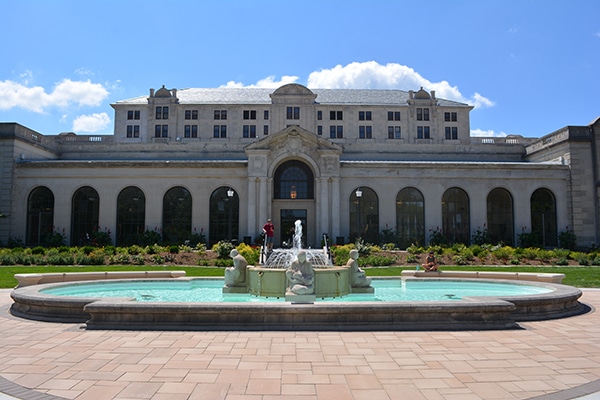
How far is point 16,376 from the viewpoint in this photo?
6.61 m

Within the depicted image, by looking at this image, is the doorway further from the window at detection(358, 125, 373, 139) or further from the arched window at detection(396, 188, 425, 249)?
the window at detection(358, 125, 373, 139)

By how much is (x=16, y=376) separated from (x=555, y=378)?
838cm

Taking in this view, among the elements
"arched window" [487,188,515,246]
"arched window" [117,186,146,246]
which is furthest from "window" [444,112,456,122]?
"arched window" [117,186,146,246]

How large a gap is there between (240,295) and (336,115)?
165ft

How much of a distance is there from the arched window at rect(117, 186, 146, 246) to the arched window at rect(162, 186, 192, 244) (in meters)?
2.14

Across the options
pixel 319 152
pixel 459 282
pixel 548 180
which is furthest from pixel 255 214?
pixel 548 180

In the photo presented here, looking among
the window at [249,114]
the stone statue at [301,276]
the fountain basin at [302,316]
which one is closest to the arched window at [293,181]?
the window at [249,114]

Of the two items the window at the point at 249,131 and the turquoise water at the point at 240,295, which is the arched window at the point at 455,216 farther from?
the window at the point at 249,131

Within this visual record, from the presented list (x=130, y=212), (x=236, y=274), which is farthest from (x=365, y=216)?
(x=236, y=274)

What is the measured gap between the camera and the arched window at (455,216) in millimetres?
39375

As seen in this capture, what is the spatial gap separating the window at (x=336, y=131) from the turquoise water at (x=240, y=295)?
4496cm

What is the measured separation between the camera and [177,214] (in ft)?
130

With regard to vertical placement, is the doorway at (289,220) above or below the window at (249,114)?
below

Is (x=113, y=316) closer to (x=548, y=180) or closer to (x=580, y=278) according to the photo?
(x=580, y=278)
